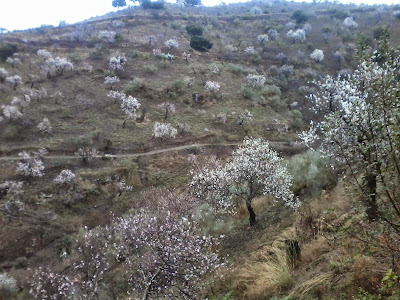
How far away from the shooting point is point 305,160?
60.9ft

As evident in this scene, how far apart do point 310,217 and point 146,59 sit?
40933 millimetres

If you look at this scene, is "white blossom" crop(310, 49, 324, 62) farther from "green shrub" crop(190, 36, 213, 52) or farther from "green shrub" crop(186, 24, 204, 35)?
"green shrub" crop(186, 24, 204, 35)

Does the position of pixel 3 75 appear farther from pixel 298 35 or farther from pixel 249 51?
pixel 298 35

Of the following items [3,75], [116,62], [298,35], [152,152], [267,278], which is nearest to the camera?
[267,278]

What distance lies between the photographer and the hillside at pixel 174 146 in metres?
8.88

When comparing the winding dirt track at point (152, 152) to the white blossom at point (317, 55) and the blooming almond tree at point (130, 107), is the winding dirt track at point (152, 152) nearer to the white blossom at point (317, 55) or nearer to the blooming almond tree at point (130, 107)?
the blooming almond tree at point (130, 107)

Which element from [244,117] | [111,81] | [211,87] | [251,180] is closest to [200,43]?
[211,87]

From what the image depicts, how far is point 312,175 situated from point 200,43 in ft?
134

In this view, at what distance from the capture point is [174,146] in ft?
105

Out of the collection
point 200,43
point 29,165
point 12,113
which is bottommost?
point 29,165

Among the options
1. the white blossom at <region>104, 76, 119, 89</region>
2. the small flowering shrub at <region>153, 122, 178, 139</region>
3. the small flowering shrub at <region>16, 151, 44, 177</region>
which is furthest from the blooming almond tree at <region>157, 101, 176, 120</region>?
the small flowering shrub at <region>16, 151, 44, 177</region>

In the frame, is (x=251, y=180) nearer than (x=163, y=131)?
Yes

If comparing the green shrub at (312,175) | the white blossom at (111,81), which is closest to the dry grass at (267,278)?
the green shrub at (312,175)

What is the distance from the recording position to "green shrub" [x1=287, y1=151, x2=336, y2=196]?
51.3 ft
